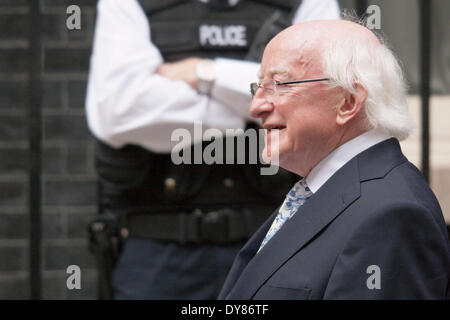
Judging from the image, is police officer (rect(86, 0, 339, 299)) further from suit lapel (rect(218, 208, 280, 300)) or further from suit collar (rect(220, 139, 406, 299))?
suit collar (rect(220, 139, 406, 299))

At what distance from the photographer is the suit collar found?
7.61 ft

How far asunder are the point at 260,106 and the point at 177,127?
3.51 ft

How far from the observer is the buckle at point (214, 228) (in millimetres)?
3719

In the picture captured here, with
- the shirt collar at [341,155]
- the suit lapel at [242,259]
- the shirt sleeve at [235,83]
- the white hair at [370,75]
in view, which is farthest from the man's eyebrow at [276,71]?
the shirt sleeve at [235,83]

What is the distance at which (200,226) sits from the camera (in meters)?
3.72

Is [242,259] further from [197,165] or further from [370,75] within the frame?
[197,165]

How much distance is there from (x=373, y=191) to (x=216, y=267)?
1.50 meters

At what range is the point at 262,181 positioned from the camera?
148 inches

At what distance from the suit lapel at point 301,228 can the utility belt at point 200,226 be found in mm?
1300

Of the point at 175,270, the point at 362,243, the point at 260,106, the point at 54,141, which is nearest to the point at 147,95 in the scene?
the point at 175,270

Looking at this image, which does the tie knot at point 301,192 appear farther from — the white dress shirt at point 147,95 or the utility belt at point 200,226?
the utility belt at point 200,226

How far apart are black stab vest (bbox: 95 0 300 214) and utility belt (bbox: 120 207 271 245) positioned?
0.12ft

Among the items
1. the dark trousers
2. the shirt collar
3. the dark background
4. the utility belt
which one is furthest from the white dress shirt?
the shirt collar
